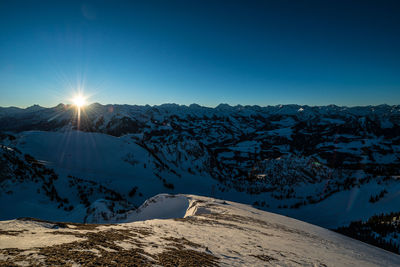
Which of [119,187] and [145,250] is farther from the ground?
[145,250]

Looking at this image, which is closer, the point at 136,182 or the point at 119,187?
the point at 119,187

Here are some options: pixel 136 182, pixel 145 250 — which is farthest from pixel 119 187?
pixel 145 250

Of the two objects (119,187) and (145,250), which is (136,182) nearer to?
(119,187)

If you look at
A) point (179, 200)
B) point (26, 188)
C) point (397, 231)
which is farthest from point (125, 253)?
point (26, 188)

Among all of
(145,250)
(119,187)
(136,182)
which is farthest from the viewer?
(136,182)

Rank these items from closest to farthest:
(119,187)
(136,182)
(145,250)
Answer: (145,250) → (119,187) → (136,182)

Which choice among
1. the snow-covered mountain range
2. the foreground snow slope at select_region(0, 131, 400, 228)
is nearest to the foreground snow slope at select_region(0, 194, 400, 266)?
the snow-covered mountain range

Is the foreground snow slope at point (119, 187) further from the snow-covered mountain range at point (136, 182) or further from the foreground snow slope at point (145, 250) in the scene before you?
the foreground snow slope at point (145, 250)

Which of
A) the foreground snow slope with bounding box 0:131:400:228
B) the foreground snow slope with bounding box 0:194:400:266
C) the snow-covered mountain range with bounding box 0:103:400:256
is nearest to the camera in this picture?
the foreground snow slope with bounding box 0:194:400:266

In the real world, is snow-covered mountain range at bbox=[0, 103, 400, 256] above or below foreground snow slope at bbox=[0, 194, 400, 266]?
below

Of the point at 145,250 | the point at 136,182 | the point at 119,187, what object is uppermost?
the point at 145,250

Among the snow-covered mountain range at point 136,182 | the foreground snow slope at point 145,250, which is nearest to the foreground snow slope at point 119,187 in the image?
the snow-covered mountain range at point 136,182

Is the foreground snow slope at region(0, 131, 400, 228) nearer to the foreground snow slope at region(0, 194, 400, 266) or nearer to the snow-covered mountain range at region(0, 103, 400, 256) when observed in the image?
the snow-covered mountain range at region(0, 103, 400, 256)

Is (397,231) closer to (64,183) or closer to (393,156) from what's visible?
(64,183)
